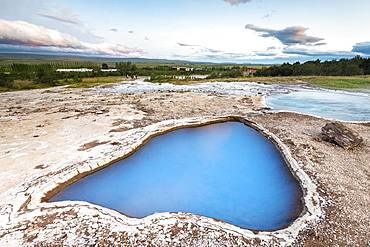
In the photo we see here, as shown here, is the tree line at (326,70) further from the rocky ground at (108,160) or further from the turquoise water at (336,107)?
the rocky ground at (108,160)

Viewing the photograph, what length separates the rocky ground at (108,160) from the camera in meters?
5.32

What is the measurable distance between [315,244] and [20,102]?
23868 mm

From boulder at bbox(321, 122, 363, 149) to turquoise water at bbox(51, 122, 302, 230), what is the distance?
2.50 m

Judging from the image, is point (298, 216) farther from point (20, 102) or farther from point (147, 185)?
point (20, 102)

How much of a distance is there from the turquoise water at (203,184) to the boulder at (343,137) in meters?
2.50

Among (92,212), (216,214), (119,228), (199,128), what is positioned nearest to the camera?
(119,228)

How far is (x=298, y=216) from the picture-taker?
631 centimetres

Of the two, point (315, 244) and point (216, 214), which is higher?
point (315, 244)

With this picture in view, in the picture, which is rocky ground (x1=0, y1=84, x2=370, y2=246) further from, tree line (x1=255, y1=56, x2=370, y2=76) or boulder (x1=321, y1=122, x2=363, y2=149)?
tree line (x1=255, y1=56, x2=370, y2=76)

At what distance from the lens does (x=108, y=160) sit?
30.6 feet

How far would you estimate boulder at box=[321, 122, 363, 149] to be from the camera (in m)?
10.4

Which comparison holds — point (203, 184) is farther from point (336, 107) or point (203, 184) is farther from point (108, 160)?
point (336, 107)

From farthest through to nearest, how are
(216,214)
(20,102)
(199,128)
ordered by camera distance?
(20,102) → (199,128) → (216,214)

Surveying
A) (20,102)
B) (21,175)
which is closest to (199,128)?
(21,175)
